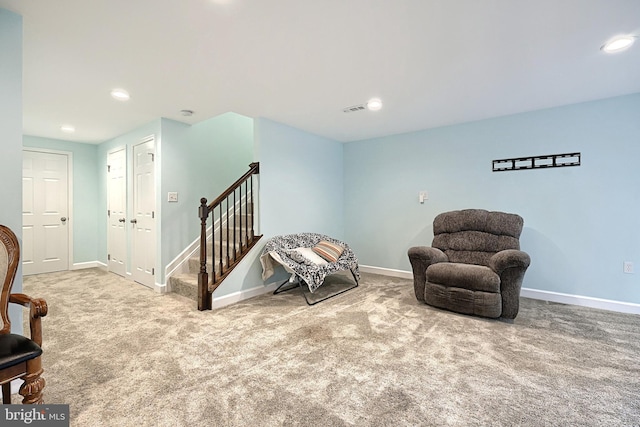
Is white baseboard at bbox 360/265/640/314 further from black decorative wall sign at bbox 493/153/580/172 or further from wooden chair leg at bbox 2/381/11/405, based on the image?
wooden chair leg at bbox 2/381/11/405

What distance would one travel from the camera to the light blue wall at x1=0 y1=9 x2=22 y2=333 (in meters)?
1.73

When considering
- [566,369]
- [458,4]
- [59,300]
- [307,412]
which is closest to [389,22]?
[458,4]

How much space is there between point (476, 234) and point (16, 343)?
388 cm

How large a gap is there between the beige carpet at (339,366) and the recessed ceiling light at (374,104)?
226 centimetres

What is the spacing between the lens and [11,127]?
69.1 inches

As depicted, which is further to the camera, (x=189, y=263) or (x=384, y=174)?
(x=384, y=174)

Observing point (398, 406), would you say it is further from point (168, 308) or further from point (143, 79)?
point (143, 79)

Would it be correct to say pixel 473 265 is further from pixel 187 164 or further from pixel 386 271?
pixel 187 164

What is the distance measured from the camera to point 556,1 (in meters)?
1.69

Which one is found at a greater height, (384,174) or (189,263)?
(384,174)

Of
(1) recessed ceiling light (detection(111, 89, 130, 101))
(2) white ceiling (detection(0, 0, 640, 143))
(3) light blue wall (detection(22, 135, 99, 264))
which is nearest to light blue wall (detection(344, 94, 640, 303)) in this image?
(2) white ceiling (detection(0, 0, 640, 143))

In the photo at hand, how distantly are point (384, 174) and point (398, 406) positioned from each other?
3681 mm

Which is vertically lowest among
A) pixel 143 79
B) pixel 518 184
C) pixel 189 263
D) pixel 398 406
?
pixel 398 406

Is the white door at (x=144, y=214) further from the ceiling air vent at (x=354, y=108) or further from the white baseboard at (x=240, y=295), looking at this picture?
the ceiling air vent at (x=354, y=108)
